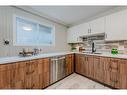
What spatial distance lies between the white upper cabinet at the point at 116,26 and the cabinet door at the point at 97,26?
0.13 meters

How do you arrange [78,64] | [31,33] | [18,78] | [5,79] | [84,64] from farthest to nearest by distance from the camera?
[78,64] < [84,64] < [31,33] < [18,78] < [5,79]

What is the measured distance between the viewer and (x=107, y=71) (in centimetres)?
242

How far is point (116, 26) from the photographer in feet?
8.41

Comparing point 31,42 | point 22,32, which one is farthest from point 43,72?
point 22,32

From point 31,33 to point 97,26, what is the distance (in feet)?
6.99

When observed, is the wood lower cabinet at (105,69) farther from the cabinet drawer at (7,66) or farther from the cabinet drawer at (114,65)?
the cabinet drawer at (7,66)

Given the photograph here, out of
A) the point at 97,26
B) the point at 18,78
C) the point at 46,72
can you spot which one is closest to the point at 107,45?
the point at 97,26

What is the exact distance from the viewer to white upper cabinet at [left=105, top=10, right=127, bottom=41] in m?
2.41

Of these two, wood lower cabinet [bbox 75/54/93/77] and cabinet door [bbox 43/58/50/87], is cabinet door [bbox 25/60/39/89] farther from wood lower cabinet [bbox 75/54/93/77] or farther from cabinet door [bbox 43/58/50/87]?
wood lower cabinet [bbox 75/54/93/77]

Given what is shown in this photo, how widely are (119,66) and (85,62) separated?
3.78ft

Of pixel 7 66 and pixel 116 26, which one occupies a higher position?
pixel 116 26

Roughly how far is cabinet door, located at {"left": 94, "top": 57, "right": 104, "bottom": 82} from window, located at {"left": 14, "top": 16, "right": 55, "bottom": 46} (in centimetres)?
172

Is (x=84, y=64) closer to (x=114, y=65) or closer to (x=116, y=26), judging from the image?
(x=114, y=65)
